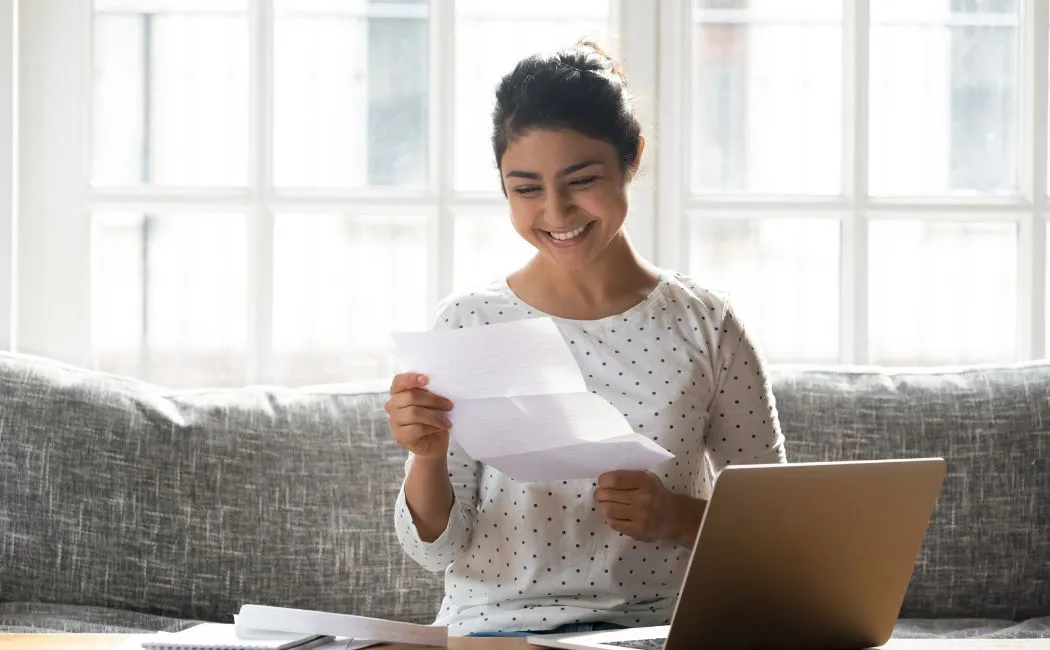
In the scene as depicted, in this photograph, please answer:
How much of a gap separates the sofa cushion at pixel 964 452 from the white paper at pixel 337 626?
105 cm

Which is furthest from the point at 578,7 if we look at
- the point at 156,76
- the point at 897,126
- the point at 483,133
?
the point at 156,76

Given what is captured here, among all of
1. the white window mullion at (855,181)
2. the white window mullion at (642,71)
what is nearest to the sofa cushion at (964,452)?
the white window mullion at (855,181)

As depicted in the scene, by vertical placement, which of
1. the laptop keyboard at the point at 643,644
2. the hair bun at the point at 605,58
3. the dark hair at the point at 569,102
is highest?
the hair bun at the point at 605,58

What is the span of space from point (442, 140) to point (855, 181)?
0.81 metres

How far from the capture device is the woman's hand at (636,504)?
1.32 m

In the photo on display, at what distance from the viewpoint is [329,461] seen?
1925 millimetres

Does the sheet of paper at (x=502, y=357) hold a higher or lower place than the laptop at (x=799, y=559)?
higher

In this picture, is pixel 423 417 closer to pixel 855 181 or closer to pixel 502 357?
pixel 502 357

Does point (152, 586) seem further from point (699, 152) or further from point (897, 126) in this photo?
point (897, 126)

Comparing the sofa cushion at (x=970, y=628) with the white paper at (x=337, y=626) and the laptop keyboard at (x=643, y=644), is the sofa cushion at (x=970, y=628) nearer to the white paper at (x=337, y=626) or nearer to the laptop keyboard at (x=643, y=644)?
the laptop keyboard at (x=643, y=644)

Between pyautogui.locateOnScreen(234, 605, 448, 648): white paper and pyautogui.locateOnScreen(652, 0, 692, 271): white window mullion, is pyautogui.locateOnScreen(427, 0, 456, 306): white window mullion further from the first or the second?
pyautogui.locateOnScreen(234, 605, 448, 648): white paper

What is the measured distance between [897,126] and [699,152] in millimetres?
399

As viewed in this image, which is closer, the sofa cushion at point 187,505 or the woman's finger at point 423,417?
the woman's finger at point 423,417

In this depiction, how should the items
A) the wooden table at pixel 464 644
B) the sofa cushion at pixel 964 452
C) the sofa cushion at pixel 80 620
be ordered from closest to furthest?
the wooden table at pixel 464 644 → the sofa cushion at pixel 80 620 → the sofa cushion at pixel 964 452
